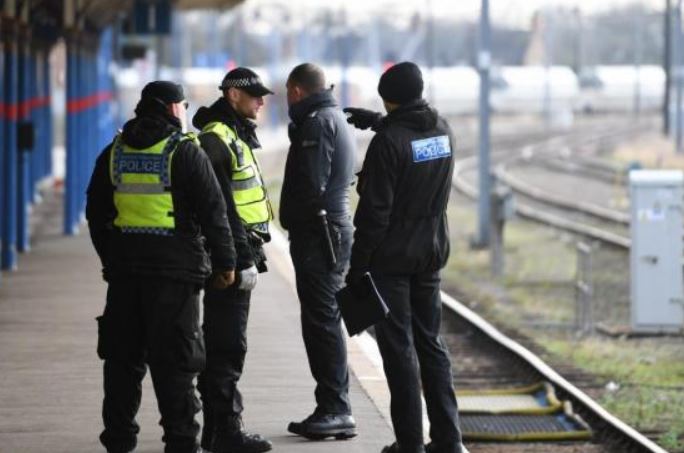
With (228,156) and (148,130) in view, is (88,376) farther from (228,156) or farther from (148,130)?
(148,130)

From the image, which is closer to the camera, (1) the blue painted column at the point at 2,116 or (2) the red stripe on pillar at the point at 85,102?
(1) the blue painted column at the point at 2,116

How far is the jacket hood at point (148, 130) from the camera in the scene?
808cm

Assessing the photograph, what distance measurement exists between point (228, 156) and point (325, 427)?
60.5 inches

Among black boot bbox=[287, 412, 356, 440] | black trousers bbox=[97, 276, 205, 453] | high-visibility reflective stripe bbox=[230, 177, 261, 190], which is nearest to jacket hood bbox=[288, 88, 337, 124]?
high-visibility reflective stripe bbox=[230, 177, 261, 190]

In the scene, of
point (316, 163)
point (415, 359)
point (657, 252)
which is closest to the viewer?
point (415, 359)

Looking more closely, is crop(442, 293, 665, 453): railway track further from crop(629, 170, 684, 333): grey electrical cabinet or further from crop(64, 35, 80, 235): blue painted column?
crop(64, 35, 80, 235): blue painted column

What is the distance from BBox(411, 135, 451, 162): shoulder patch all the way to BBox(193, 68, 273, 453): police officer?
0.85 m

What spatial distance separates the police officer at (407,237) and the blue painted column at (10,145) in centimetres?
975

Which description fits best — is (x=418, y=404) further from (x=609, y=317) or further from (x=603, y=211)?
(x=603, y=211)

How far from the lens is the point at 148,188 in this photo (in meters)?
8.09

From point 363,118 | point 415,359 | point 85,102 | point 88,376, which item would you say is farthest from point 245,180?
point 85,102

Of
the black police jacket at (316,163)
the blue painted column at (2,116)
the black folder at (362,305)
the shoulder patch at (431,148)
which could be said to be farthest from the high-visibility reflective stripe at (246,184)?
the blue painted column at (2,116)

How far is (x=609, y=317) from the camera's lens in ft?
60.0

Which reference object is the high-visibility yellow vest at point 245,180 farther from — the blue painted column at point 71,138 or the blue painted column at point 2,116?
the blue painted column at point 71,138
